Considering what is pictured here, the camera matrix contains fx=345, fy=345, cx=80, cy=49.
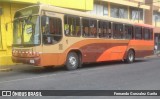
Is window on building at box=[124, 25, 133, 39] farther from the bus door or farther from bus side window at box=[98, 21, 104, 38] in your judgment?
the bus door

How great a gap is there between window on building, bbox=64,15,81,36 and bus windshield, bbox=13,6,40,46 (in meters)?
1.86

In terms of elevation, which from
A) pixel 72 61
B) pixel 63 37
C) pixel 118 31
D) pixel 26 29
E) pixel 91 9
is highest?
pixel 91 9

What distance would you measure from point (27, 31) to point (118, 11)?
19.6m

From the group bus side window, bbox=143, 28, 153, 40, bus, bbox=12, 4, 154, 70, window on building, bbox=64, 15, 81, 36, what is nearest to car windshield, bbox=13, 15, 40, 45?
bus, bbox=12, 4, 154, 70

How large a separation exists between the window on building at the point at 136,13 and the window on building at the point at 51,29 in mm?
21801

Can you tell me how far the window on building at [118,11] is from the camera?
112ft

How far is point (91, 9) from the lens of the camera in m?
27.5

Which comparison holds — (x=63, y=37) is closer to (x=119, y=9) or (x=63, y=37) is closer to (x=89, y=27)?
(x=89, y=27)

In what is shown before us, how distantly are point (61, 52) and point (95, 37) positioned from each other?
130 inches

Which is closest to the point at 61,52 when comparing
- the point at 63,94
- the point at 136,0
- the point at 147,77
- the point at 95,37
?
the point at 95,37

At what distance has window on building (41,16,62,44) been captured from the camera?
52.8 ft

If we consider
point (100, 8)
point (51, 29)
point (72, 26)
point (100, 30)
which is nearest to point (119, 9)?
point (100, 8)

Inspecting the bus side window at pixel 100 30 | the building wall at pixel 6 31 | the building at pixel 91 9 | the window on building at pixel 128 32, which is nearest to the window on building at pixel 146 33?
the window on building at pixel 128 32

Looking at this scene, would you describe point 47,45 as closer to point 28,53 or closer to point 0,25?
point 28,53
